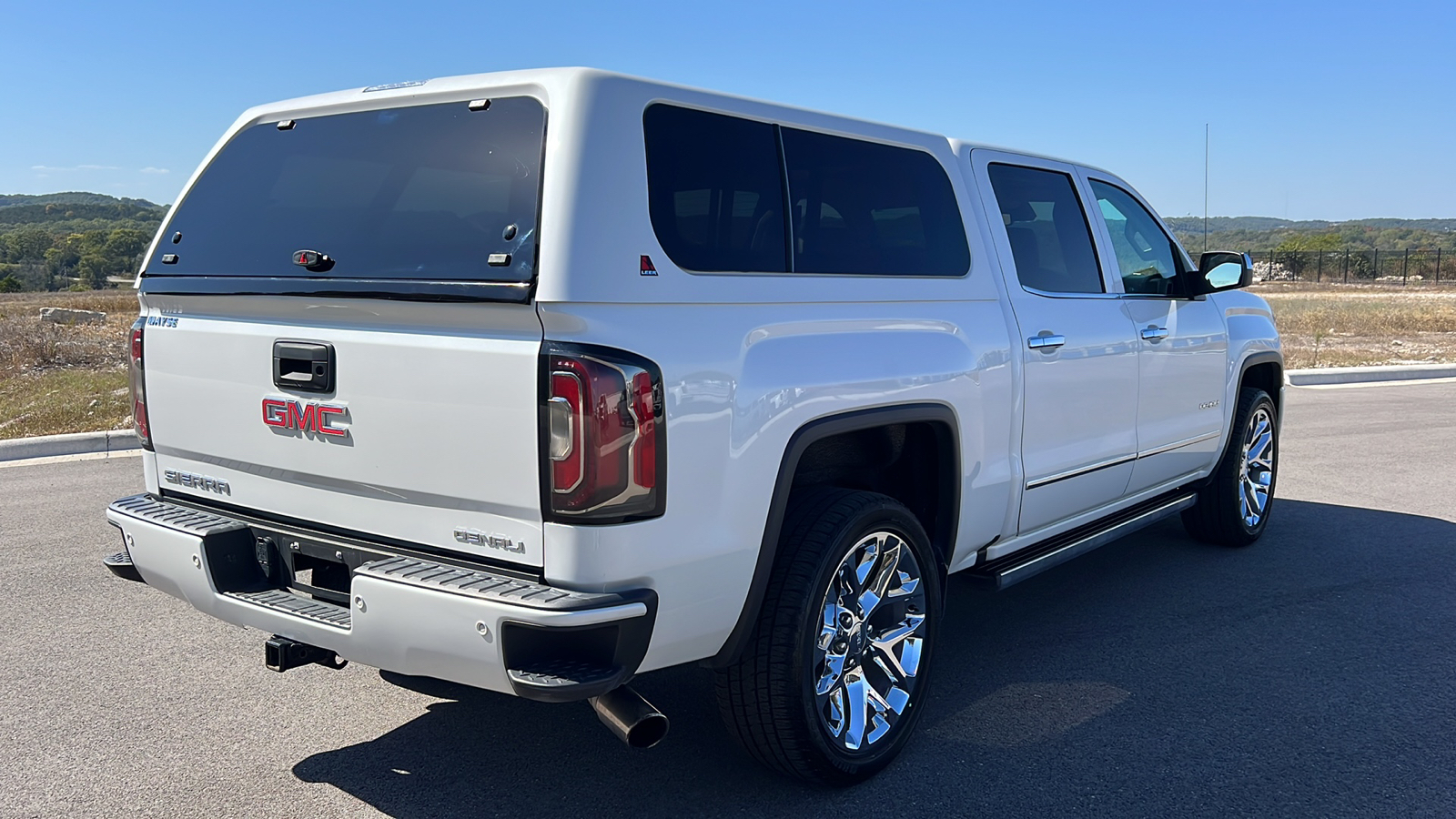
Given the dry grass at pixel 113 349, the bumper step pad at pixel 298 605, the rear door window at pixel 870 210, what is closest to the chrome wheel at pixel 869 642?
the rear door window at pixel 870 210

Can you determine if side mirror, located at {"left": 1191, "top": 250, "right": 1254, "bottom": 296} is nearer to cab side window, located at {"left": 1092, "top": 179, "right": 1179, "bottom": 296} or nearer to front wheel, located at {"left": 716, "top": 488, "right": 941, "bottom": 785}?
cab side window, located at {"left": 1092, "top": 179, "right": 1179, "bottom": 296}

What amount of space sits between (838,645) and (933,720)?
0.71 meters

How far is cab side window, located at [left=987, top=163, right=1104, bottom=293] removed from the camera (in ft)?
14.7

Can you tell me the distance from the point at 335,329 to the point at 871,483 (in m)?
1.91

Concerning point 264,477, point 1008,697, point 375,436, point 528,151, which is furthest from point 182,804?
point 1008,697

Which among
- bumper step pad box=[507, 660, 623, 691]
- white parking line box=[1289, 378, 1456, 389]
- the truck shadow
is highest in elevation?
bumper step pad box=[507, 660, 623, 691]

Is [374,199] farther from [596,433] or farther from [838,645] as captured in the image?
[838,645]

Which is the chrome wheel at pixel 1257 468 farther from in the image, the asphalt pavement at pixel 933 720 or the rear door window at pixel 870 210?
the rear door window at pixel 870 210

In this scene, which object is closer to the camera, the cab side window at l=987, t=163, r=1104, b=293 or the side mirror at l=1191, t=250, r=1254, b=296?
the cab side window at l=987, t=163, r=1104, b=293

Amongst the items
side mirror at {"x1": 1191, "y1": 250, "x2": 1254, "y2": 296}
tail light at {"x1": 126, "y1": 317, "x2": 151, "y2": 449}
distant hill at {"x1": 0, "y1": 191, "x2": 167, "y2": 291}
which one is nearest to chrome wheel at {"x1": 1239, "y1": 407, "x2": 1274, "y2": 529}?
side mirror at {"x1": 1191, "y1": 250, "x2": 1254, "y2": 296}

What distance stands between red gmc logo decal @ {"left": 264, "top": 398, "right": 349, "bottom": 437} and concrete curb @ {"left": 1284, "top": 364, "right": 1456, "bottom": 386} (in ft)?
46.4

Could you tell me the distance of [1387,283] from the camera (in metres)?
56.2

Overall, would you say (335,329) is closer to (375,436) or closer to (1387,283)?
(375,436)

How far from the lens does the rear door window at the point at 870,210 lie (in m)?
3.53
